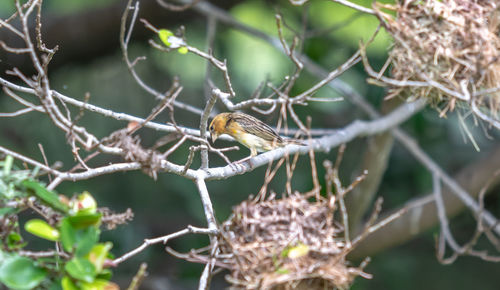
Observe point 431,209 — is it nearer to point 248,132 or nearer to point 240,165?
point 248,132

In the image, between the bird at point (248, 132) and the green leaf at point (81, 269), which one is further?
the bird at point (248, 132)

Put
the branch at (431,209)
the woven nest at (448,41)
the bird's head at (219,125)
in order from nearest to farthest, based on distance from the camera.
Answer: the woven nest at (448,41) → the bird's head at (219,125) → the branch at (431,209)

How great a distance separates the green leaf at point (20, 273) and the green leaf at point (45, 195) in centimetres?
16

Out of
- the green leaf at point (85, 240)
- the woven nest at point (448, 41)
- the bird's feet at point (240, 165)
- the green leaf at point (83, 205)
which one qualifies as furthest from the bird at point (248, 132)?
the green leaf at point (85, 240)

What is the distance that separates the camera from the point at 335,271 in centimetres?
198

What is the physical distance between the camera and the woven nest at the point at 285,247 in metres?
1.93

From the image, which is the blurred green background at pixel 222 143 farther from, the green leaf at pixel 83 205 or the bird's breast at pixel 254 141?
the green leaf at pixel 83 205

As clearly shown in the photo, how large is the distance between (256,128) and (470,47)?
50.1 inches

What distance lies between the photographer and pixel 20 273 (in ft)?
5.26

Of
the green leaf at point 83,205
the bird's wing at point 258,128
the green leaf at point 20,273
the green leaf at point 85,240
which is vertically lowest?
the bird's wing at point 258,128

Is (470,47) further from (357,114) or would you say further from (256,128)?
(357,114)

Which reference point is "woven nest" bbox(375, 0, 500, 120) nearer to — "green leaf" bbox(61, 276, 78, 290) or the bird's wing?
the bird's wing

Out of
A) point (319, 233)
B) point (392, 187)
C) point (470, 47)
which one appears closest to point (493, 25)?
point (470, 47)

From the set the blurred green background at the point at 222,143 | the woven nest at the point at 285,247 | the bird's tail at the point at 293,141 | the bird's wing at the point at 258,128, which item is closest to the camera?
the woven nest at the point at 285,247
